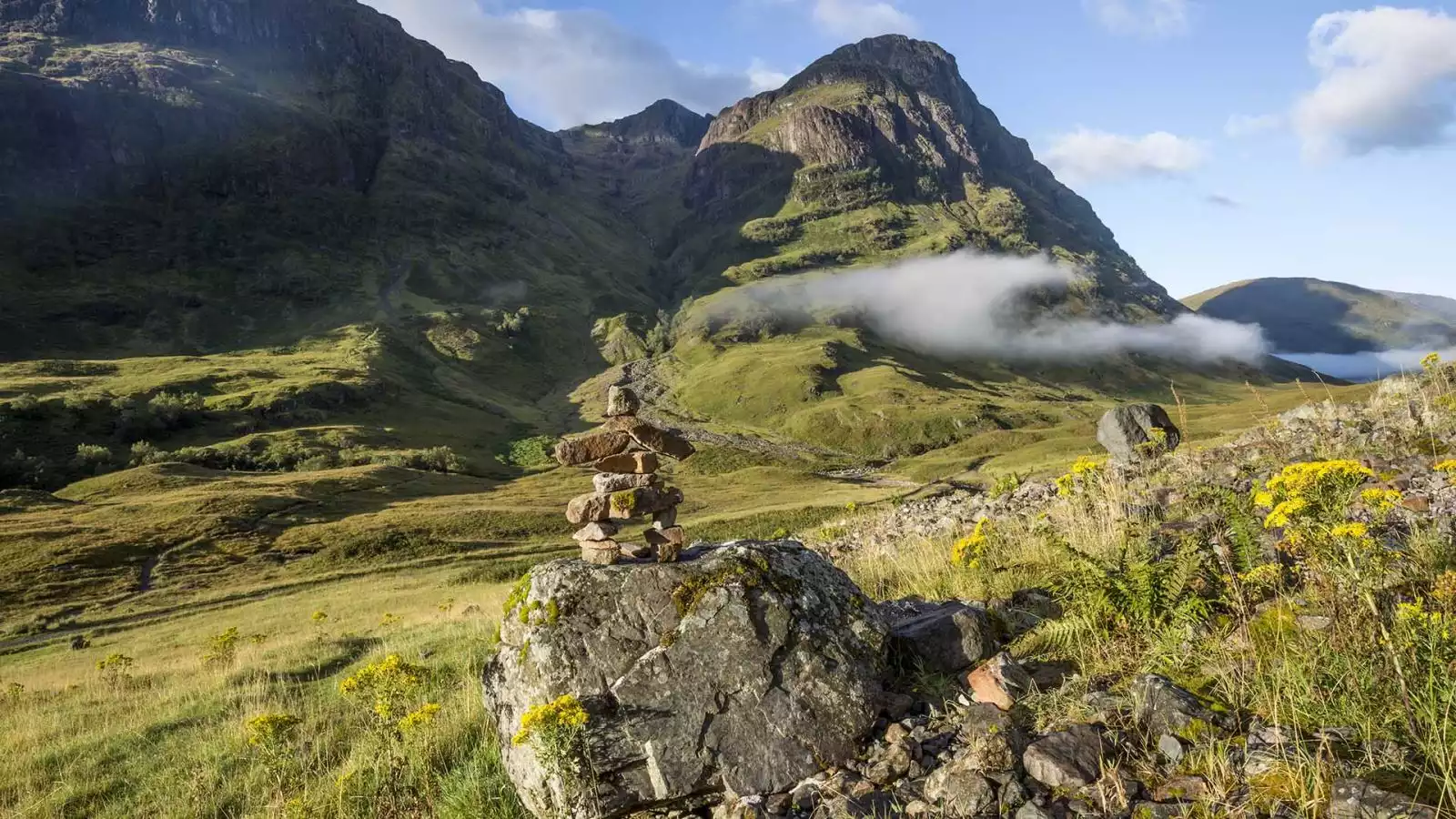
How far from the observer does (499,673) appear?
301 inches

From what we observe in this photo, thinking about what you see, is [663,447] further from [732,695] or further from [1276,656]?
[1276,656]

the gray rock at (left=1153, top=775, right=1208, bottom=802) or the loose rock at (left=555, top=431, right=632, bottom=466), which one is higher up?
the loose rock at (left=555, top=431, right=632, bottom=466)

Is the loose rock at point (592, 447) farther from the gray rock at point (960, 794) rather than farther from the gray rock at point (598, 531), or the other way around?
the gray rock at point (960, 794)

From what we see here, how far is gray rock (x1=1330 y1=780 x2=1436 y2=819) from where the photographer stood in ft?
12.4

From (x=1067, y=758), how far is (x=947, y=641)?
2.61 m

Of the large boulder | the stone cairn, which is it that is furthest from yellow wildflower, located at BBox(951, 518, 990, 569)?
the stone cairn

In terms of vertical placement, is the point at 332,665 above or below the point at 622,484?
below

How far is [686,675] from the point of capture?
6.87m

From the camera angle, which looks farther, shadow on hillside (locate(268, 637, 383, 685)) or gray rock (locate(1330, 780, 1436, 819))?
shadow on hillside (locate(268, 637, 383, 685))

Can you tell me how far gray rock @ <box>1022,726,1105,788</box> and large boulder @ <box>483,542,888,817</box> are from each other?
1.78 meters

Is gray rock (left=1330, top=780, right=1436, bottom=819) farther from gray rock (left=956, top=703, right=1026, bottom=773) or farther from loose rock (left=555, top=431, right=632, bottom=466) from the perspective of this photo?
loose rock (left=555, top=431, right=632, bottom=466)

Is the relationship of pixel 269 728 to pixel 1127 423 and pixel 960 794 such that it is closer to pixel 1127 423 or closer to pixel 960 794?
pixel 960 794

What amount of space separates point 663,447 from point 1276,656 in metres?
6.92

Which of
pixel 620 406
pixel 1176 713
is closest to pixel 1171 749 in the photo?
pixel 1176 713
